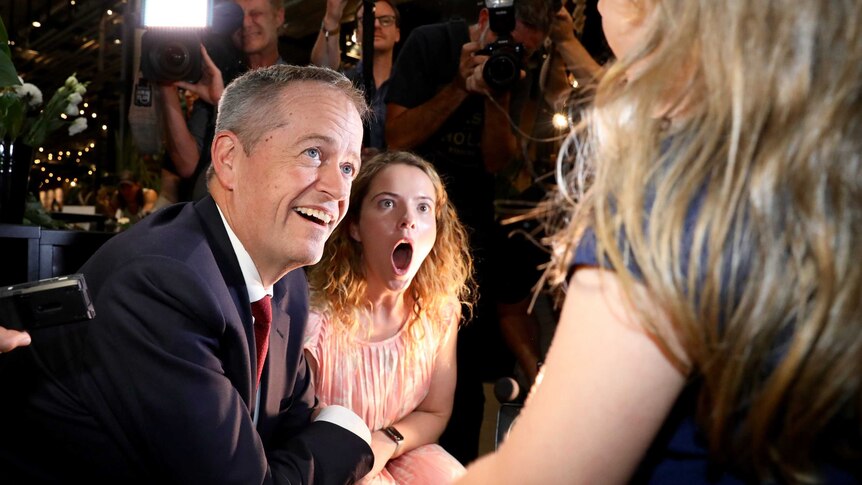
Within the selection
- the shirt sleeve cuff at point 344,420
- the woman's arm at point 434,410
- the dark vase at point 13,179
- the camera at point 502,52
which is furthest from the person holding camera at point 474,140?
the dark vase at point 13,179

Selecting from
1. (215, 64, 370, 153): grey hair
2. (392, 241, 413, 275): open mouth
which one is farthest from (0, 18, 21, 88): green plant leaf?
(392, 241, 413, 275): open mouth

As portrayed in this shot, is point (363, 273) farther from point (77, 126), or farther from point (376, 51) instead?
point (77, 126)

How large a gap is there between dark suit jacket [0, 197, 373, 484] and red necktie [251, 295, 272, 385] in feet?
0.35

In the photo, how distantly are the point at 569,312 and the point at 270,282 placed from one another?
1.10 m

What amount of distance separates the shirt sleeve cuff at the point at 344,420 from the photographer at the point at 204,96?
1510mm

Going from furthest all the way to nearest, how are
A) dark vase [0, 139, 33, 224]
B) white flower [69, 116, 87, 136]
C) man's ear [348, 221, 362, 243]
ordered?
white flower [69, 116, 87, 136] → dark vase [0, 139, 33, 224] → man's ear [348, 221, 362, 243]

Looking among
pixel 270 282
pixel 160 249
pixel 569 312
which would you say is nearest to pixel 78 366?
pixel 160 249

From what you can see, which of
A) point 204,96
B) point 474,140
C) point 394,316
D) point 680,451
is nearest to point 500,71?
point 474,140

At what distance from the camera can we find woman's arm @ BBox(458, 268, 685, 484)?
26.2 inches

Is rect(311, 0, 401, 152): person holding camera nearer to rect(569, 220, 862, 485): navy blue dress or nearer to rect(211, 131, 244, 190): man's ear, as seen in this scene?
rect(211, 131, 244, 190): man's ear

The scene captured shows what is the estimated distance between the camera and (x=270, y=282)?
5.52 ft

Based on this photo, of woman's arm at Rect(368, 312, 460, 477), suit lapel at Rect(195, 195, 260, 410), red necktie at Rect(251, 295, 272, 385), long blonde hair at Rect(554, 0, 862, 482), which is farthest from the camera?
woman's arm at Rect(368, 312, 460, 477)

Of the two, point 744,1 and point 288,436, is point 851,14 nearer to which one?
point 744,1

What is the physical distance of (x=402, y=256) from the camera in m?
2.27
